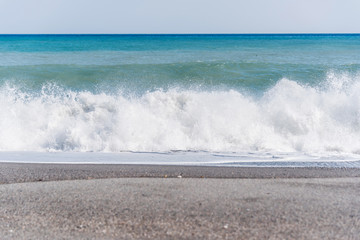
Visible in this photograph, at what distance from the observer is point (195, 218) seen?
3.50m

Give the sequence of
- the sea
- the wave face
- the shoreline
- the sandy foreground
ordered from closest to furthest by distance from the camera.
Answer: the sandy foreground, the shoreline, the sea, the wave face

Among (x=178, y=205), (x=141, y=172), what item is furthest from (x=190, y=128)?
(x=178, y=205)

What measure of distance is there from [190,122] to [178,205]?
544cm

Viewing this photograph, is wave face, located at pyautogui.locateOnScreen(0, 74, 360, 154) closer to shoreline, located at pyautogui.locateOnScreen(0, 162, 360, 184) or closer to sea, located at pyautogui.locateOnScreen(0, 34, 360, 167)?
sea, located at pyautogui.locateOnScreen(0, 34, 360, 167)

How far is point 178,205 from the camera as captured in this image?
3814mm

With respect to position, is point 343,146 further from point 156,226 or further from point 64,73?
point 64,73

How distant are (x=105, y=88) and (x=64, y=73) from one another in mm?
3001

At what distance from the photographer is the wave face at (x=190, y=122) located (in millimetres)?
7953

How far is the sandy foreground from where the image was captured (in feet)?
10.7

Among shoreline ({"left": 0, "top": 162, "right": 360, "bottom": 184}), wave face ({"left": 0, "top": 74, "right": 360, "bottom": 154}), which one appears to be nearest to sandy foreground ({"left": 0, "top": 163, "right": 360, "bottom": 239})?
shoreline ({"left": 0, "top": 162, "right": 360, "bottom": 184})

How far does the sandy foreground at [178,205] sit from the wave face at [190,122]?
2.57 meters

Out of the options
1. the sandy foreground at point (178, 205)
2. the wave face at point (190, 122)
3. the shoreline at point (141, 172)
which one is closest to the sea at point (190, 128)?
the wave face at point (190, 122)

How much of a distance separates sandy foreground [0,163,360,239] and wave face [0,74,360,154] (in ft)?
8.45

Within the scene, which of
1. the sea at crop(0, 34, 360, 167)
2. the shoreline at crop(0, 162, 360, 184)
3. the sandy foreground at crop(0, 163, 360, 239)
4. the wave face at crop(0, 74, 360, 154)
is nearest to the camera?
the sandy foreground at crop(0, 163, 360, 239)
